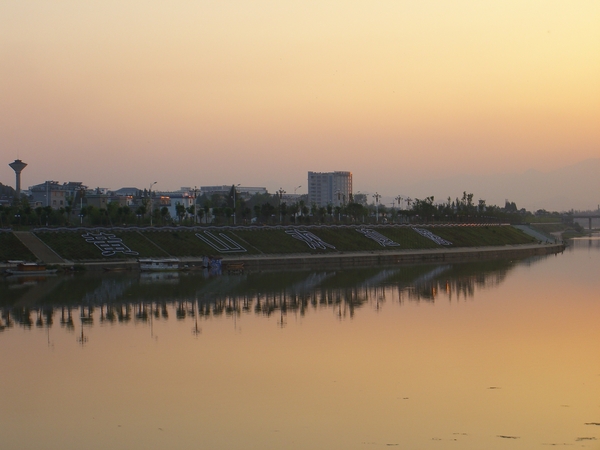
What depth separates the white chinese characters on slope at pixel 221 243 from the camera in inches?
2309

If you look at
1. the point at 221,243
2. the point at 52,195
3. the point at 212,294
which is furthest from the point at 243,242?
the point at 52,195

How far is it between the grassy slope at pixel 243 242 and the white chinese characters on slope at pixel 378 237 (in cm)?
57

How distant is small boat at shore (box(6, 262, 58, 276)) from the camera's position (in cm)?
4684

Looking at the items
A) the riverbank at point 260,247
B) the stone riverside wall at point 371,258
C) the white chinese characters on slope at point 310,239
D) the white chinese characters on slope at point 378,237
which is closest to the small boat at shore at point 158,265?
the riverbank at point 260,247

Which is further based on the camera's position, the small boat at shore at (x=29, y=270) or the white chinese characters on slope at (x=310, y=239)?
the white chinese characters on slope at (x=310, y=239)

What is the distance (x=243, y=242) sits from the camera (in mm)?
61219

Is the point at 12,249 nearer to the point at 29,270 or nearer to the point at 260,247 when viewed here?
the point at 29,270

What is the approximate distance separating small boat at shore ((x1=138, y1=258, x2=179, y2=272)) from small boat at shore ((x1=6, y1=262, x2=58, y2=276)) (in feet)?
17.8

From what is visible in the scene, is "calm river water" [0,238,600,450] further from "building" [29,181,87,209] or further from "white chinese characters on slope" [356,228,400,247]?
"building" [29,181,87,209]

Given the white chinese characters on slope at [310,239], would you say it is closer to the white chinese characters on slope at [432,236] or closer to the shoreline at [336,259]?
the shoreline at [336,259]

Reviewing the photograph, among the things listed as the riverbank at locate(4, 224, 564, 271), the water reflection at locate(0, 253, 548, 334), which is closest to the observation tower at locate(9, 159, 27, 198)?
the riverbank at locate(4, 224, 564, 271)

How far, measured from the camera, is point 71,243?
175ft

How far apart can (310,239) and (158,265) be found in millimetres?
18283

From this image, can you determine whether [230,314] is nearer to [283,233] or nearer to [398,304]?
[398,304]
